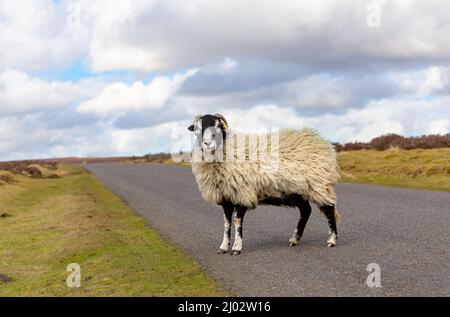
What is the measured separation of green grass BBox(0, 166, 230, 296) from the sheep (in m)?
1.47

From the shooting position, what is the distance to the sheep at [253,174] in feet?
34.6

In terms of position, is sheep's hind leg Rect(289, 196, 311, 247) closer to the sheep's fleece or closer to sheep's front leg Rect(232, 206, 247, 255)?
the sheep's fleece

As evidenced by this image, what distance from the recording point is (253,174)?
10.7 m

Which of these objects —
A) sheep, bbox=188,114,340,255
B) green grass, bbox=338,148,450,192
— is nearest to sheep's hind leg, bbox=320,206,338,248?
sheep, bbox=188,114,340,255

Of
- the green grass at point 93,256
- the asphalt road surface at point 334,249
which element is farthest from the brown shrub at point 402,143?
the green grass at point 93,256

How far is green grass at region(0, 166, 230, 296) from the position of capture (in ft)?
27.1

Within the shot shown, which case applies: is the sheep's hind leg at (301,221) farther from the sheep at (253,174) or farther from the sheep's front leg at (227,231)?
the sheep's front leg at (227,231)

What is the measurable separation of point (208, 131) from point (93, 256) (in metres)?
3.69

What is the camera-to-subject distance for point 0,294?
891cm

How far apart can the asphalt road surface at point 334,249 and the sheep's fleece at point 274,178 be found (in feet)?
3.58

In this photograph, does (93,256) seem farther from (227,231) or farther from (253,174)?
(253,174)
